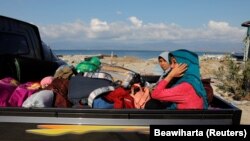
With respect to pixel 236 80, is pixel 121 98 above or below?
above

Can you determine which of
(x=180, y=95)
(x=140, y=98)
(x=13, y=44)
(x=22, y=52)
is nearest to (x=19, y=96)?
(x=140, y=98)

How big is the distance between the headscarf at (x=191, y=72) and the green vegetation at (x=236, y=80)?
8.89m

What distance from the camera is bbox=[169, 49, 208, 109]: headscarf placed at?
3.71m

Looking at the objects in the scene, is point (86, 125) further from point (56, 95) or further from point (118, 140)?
point (56, 95)

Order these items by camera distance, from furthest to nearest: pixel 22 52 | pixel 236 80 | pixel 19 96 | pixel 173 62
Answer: pixel 236 80, pixel 22 52, pixel 173 62, pixel 19 96

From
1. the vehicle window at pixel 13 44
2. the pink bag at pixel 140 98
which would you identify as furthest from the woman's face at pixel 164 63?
the vehicle window at pixel 13 44

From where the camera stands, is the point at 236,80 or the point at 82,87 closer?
the point at 82,87

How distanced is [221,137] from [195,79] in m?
0.86

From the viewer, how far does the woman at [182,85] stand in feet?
11.8

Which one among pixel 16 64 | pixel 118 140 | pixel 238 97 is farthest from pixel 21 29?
pixel 238 97

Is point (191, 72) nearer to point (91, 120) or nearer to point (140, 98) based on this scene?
point (140, 98)

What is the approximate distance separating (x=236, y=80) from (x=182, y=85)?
9412 millimetres

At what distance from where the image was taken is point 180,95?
3600mm

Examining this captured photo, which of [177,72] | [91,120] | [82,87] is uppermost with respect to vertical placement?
[177,72]
